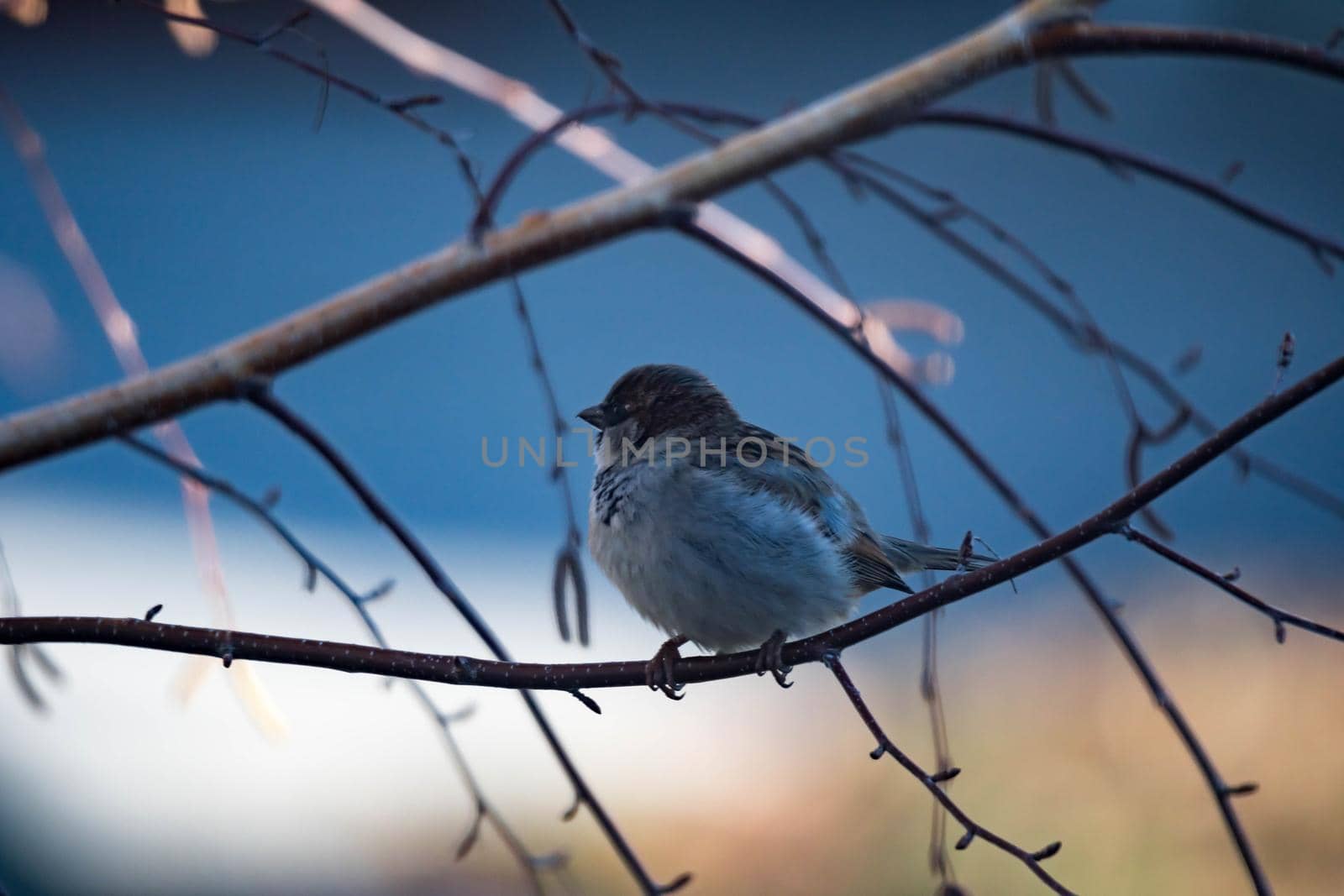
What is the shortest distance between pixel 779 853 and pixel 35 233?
8.84ft

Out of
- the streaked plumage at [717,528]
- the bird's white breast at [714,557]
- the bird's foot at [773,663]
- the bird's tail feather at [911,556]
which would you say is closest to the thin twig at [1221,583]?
the bird's foot at [773,663]

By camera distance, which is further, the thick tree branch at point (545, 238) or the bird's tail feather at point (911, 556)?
the bird's tail feather at point (911, 556)

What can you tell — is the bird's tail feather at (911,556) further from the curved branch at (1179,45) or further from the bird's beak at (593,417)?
the curved branch at (1179,45)

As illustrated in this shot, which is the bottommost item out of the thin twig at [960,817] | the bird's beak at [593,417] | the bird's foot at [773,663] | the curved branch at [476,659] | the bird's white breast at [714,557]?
the thin twig at [960,817]

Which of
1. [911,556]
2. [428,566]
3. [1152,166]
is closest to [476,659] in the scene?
[428,566]

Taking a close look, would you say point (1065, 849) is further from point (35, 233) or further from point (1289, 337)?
point (35, 233)

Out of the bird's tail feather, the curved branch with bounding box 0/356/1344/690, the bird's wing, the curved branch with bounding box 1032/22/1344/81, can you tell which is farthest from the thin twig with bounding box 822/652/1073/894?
the bird's tail feather

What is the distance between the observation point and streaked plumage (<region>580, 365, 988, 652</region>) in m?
1.58

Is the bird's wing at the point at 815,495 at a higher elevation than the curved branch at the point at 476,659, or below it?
higher

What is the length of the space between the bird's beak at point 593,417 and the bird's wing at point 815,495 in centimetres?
20

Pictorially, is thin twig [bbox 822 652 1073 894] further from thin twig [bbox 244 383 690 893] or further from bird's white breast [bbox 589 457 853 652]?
bird's white breast [bbox 589 457 853 652]

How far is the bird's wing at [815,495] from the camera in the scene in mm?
1729

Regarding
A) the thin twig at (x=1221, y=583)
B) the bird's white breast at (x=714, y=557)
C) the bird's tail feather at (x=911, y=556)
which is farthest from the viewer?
the bird's tail feather at (x=911, y=556)

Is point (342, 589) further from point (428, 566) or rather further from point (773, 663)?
point (773, 663)
